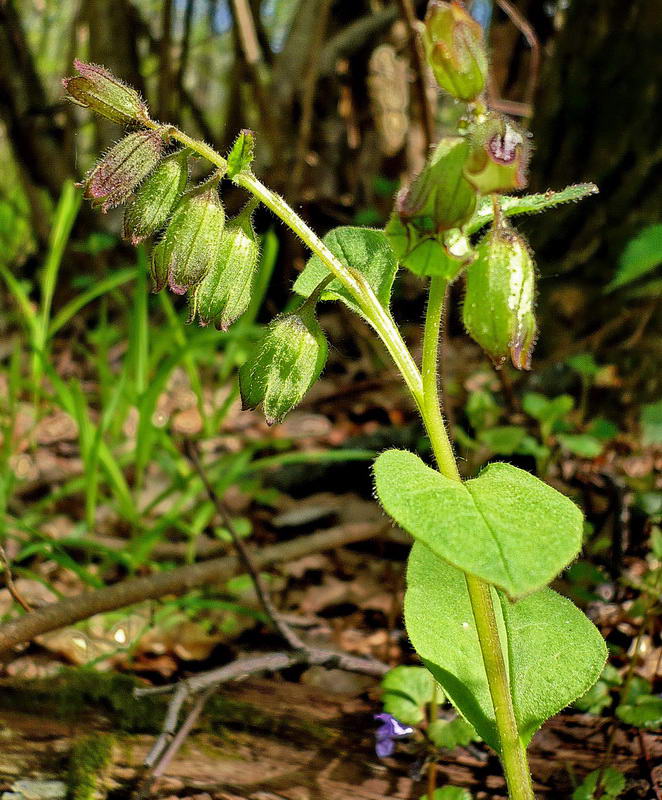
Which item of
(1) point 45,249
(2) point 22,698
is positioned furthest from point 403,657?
(1) point 45,249

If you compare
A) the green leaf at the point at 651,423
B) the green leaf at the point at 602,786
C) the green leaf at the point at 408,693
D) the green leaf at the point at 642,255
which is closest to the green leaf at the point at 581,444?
the green leaf at the point at 651,423

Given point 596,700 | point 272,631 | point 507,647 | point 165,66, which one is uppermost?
point 165,66

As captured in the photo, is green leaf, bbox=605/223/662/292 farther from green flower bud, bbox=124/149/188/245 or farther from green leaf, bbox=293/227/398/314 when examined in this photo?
green flower bud, bbox=124/149/188/245

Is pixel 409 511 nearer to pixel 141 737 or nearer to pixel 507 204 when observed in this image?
pixel 507 204

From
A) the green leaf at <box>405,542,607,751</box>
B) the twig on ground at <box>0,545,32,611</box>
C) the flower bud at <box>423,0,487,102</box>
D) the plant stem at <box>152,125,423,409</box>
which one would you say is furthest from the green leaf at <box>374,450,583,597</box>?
the twig on ground at <box>0,545,32,611</box>

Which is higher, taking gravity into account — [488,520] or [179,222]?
[179,222]

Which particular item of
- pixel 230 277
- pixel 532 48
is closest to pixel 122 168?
pixel 230 277

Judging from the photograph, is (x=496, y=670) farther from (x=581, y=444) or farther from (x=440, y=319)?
(x=581, y=444)
